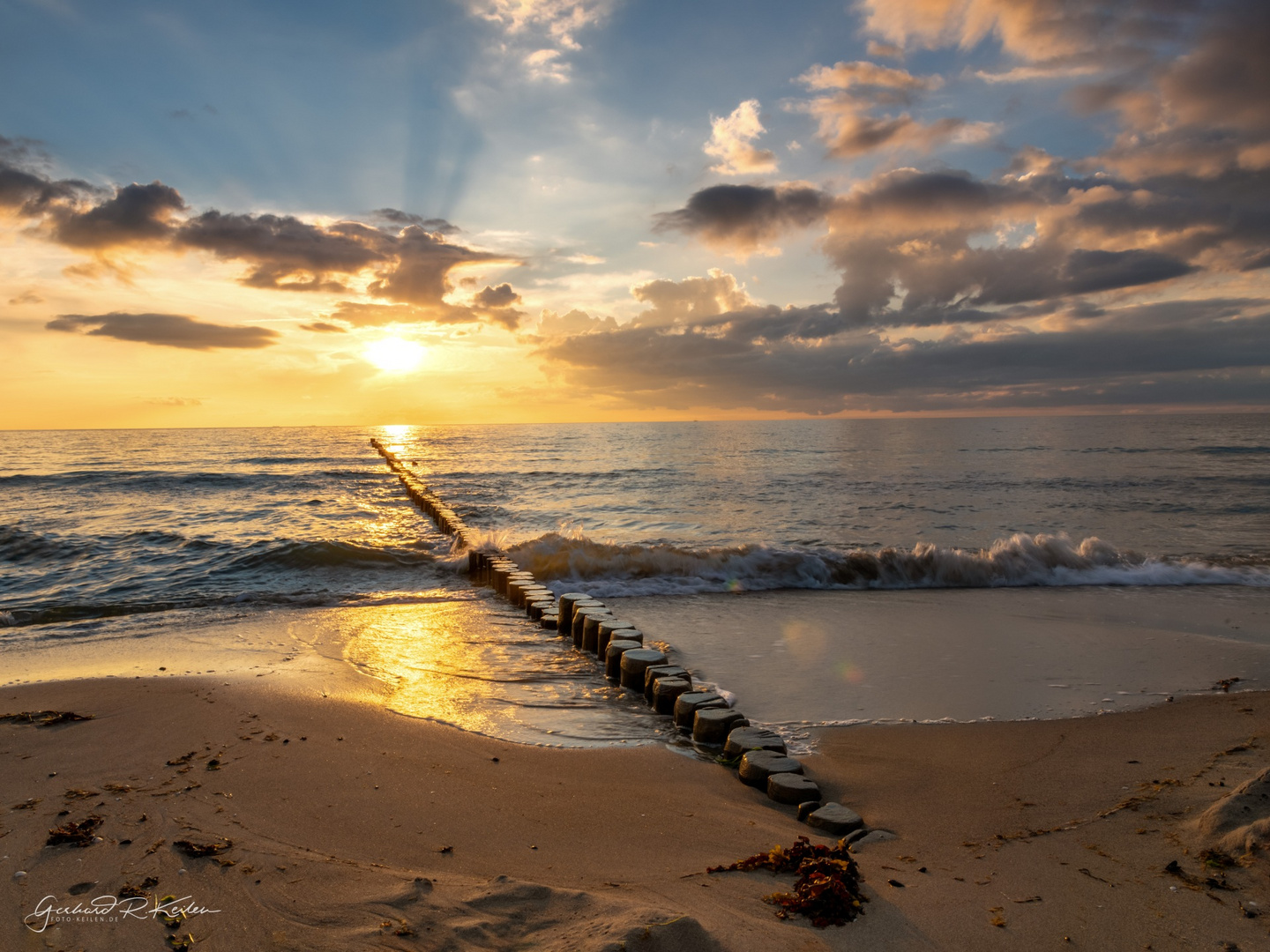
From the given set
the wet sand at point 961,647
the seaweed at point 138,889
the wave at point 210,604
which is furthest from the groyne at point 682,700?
the seaweed at point 138,889

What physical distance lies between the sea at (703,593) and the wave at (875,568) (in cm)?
5

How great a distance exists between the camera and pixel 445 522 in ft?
59.3

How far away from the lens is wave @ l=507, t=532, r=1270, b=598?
39.6 ft

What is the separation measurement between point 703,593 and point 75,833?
887cm

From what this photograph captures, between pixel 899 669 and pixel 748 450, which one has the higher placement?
pixel 748 450

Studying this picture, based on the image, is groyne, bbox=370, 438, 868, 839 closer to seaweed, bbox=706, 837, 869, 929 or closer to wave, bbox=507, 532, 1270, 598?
seaweed, bbox=706, 837, 869, 929

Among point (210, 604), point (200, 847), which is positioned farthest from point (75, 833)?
point (210, 604)

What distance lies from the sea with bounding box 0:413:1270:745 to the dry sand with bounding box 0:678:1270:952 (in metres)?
0.79

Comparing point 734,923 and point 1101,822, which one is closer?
point 734,923

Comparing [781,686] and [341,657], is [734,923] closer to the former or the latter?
[781,686]

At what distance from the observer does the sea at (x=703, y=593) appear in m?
6.48

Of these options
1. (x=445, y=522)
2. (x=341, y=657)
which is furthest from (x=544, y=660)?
(x=445, y=522)

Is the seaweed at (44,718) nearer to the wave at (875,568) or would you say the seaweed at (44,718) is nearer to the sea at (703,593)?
the sea at (703,593)

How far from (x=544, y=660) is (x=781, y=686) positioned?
2500 mm
